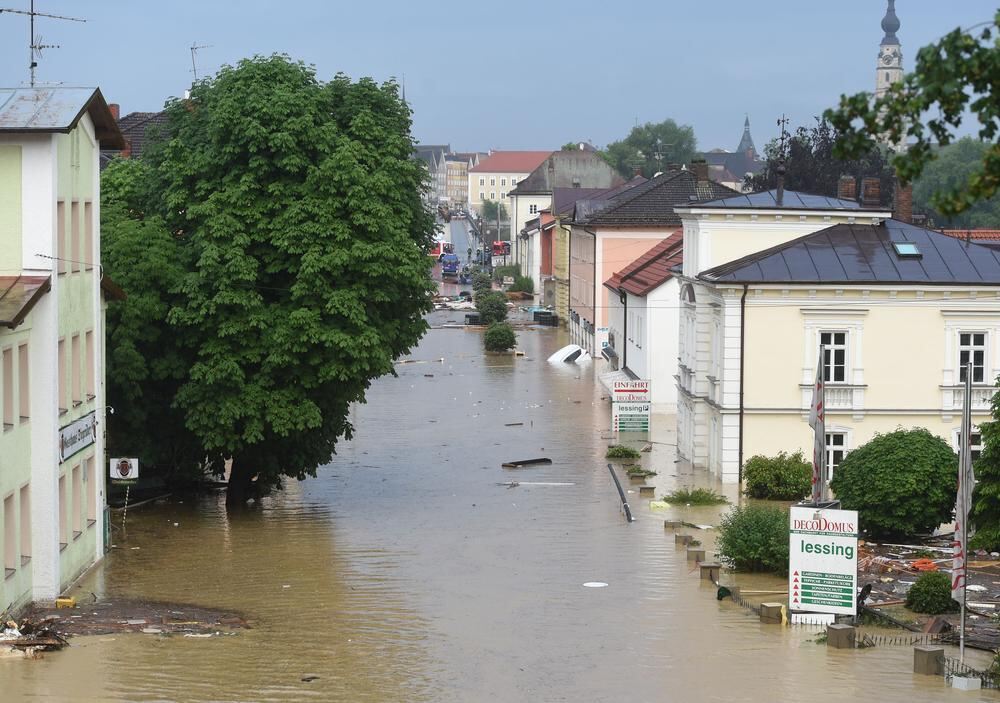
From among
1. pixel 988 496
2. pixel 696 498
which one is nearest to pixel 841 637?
pixel 988 496

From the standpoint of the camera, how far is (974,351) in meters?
37.4

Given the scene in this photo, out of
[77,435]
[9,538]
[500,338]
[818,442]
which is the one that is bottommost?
[9,538]

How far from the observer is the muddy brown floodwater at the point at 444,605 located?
64.3ft

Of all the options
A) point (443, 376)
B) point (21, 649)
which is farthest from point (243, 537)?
point (443, 376)

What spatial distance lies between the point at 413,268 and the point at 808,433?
410 inches

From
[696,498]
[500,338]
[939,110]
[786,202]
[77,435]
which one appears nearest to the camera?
[939,110]

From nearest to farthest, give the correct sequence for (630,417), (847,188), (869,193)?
1. (869,193)
2. (847,188)
3. (630,417)

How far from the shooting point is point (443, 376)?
69.4 m

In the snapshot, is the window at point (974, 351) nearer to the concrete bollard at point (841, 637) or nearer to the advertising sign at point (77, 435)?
the concrete bollard at point (841, 637)

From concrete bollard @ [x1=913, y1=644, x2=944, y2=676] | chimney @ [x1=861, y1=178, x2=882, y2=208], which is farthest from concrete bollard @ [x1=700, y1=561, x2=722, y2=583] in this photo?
chimney @ [x1=861, y1=178, x2=882, y2=208]

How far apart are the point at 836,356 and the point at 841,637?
16673 mm

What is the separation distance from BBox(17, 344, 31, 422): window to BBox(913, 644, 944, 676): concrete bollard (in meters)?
13.1

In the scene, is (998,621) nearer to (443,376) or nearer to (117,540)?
(117,540)

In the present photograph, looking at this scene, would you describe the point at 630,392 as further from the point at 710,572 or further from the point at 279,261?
the point at 710,572
